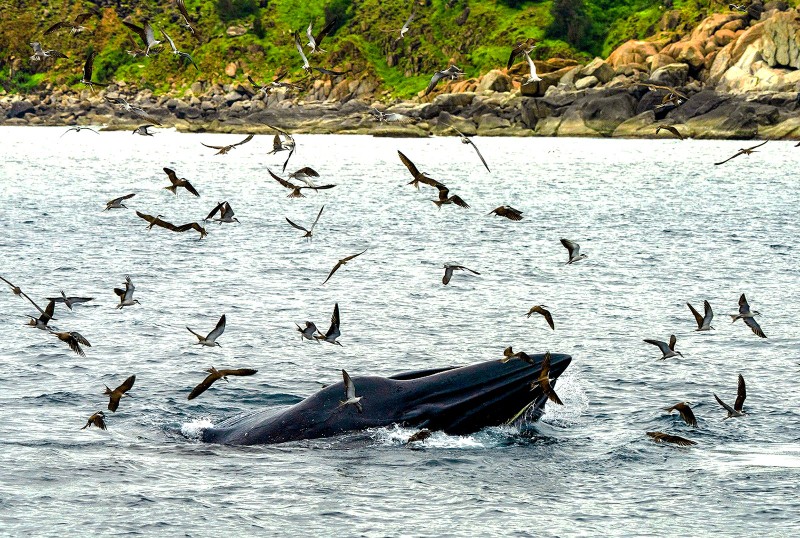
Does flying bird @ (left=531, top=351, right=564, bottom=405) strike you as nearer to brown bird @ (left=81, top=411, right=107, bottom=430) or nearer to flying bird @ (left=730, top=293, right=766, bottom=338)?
flying bird @ (left=730, top=293, right=766, bottom=338)

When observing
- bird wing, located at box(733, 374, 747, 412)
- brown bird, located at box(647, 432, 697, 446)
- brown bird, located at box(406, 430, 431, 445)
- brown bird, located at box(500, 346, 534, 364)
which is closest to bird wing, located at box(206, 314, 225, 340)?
brown bird, located at box(406, 430, 431, 445)

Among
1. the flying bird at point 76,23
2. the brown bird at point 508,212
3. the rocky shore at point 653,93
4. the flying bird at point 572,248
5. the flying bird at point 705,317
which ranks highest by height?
the flying bird at point 76,23

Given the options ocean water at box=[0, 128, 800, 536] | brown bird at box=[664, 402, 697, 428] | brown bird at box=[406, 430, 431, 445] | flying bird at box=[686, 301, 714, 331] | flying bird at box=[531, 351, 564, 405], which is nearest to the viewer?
ocean water at box=[0, 128, 800, 536]

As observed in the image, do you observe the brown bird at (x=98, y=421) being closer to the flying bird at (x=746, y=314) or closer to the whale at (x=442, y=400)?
the whale at (x=442, y=400)

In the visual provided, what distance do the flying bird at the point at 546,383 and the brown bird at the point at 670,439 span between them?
253 centimetres

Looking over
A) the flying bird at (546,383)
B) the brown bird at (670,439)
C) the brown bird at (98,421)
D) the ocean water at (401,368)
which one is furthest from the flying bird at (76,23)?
the brown bird at (670,439)

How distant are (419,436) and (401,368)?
717 centimetres

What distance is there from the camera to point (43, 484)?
15.0 metres

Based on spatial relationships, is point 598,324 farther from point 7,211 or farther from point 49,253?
point 7,211

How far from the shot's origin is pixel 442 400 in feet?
51.4

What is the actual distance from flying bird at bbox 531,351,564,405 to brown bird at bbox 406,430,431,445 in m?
1.53

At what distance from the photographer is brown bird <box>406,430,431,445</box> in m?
15.5

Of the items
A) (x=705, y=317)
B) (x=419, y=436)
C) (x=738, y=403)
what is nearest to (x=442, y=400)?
(x=419, y=436)

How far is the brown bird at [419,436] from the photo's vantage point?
15541 millimetres
